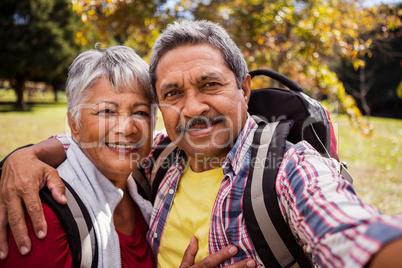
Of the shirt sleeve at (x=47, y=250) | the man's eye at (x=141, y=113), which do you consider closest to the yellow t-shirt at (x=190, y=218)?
the man's eye at (x=141, y=113)

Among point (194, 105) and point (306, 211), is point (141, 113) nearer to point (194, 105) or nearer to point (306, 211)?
point (194, 105)

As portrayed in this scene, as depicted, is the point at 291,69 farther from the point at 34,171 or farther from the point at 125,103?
the point at 34,171

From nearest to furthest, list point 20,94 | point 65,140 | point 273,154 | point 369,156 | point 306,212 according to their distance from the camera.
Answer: point 306,212 → point 273,154 → point 65,140 → point 369,156 → point 20,94

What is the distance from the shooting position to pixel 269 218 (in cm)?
157

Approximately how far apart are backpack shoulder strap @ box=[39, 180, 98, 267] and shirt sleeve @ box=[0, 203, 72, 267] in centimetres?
3

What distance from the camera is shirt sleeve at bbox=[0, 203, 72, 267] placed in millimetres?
1581

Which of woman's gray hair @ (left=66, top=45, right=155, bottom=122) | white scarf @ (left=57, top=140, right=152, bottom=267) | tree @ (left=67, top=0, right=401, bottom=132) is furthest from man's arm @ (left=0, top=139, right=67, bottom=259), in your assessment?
tree @ (left=67, top=0, right=401, bottom=132)

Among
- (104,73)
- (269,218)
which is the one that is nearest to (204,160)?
(269,218)

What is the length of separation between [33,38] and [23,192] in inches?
1058

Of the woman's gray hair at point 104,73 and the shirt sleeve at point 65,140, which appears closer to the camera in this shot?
the woman's gray hair at point 104,73

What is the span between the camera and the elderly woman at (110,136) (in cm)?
203

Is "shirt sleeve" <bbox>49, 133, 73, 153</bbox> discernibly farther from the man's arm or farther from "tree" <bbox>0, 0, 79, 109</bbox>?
"tree" <bbox>0, 0, 79, 109</bbox>

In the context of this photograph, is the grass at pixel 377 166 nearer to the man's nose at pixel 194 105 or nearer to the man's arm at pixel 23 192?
the man's nose at pixel 194 105

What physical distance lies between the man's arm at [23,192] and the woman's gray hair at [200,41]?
0.95m
